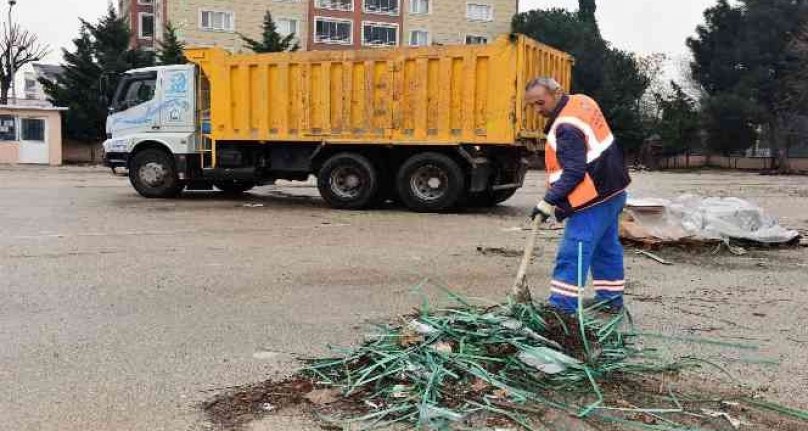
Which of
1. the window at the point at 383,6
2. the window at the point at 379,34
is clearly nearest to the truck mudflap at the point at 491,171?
the window at the point at 379,34

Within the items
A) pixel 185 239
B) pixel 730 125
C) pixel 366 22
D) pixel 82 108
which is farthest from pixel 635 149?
pixel 185 239

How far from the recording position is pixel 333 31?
182 feet

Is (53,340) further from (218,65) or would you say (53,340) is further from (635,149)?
(635,149)

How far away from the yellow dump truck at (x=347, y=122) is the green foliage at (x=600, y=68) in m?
35.7

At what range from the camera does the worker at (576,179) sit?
494 cm

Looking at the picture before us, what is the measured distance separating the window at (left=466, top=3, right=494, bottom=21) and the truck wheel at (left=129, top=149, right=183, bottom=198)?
45.8 metres

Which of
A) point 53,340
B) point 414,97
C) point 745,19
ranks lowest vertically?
point 53,340

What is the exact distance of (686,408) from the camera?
3.59 metres

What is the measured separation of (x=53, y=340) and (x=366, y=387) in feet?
7.23

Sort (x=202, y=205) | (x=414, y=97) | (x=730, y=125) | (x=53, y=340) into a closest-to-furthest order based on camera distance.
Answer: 1. (x=53, y=340)
2. (x=414, y=97)
3. (x=202, y=205)
4. (x=730, y=125)

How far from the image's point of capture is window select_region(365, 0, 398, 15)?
55.9 m

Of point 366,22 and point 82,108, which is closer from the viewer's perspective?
point 82,108

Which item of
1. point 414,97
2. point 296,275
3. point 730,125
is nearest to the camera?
point 296,275

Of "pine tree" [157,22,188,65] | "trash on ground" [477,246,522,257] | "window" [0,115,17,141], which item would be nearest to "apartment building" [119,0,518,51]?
"pine tree" [157,22,188,65]
